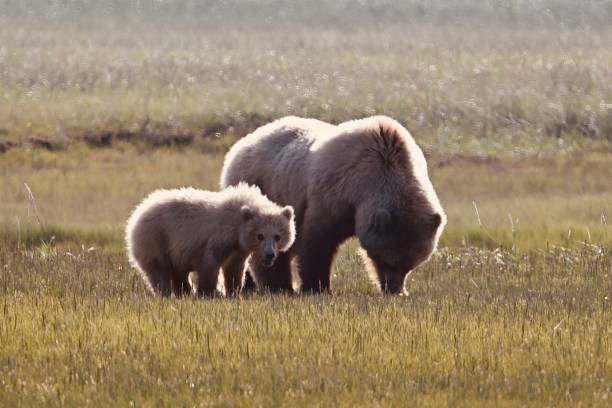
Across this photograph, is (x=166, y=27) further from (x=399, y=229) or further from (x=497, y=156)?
(x=399, y=229)

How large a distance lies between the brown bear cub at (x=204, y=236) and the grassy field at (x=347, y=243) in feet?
1.10

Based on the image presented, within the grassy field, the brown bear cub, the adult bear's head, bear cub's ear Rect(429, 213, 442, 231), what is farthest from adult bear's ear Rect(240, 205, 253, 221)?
bear cub's ear Rect(429, 213, 442, 231)

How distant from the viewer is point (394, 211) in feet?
37.2

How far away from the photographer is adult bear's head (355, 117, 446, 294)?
37.2 ft

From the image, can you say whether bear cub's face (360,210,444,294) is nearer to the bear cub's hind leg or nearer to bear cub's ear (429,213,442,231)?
bear cub's ear (429,213,442,231)

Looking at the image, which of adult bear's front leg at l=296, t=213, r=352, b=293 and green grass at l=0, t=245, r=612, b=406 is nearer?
green grass at l=0, t=245, r=612, b=406

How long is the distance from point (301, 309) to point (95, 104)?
2262 cm

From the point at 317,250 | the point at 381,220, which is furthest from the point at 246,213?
the point at 381,220

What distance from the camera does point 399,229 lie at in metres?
11.4

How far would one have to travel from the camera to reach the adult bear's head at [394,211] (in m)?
11.3

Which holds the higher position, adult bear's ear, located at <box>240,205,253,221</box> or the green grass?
adult bear's ear, located at <box>240,205,253,221</box>

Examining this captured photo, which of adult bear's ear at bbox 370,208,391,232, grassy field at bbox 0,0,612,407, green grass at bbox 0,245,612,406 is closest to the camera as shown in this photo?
green grass at bbox 0,245,612,406

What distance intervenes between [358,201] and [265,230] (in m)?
0.84

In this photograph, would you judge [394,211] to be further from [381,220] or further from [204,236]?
[204,236]
